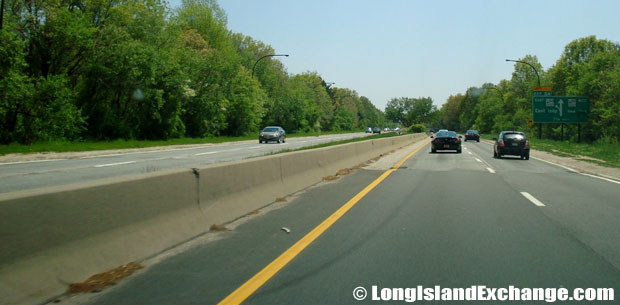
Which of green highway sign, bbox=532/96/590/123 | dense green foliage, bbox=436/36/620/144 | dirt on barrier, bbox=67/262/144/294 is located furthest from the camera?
dense green foliage, bbox=436/36/620/144

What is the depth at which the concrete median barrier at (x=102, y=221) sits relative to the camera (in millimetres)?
4133

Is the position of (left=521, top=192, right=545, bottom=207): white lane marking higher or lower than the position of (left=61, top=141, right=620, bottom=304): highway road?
lower

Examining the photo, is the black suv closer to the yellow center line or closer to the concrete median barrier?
the yellow center line

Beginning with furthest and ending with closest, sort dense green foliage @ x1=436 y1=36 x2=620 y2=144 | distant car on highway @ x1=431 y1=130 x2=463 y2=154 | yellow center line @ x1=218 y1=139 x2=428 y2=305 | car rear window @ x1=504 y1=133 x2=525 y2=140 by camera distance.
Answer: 1. dense green foliage @ x1=436 y1=36 x2=620 y2=144
2. distant car on highway @ x1=431 y1=130 x2=463 y2=154
3. car rear window @ x1=504 y1=133 x2=525 y2=140
4. yellow center line @ x1=218 y1=139 x2=428 y2=305

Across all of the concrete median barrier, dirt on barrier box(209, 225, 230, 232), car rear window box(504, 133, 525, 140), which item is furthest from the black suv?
dirt on barrier box(209, 225, 230, 232)

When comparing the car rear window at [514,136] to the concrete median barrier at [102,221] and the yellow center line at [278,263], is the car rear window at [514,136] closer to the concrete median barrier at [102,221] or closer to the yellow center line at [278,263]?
the yellow center line at [278,263]

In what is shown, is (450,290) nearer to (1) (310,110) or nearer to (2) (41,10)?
(2) (41,10)

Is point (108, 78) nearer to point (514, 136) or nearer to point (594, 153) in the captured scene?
point (514, 136)

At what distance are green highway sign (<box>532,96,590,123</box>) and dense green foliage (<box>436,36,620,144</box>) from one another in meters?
6.86

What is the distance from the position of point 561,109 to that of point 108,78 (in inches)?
1583

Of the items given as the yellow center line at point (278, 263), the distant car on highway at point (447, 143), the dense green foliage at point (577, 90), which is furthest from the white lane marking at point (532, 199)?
the dense green foliage at point (577, 90)

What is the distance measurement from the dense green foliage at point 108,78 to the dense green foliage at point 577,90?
3985 cm

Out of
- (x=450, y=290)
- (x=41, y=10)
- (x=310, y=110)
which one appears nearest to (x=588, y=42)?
(x=310, y=110)

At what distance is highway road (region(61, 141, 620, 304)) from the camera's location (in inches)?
186
